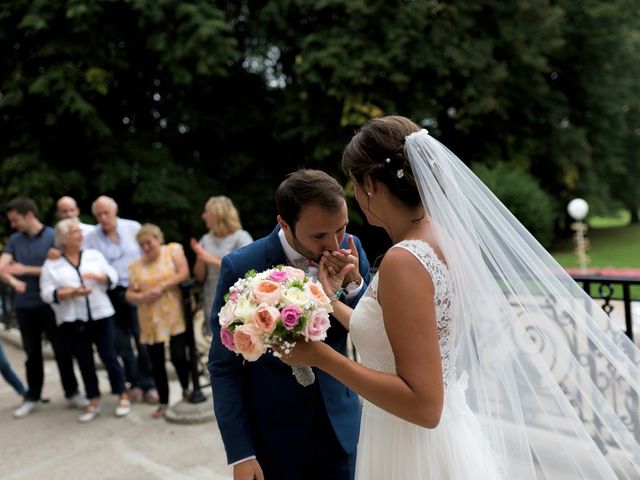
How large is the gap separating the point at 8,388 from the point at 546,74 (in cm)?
1983

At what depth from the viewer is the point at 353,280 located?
2355mm

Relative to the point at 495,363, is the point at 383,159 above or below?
above

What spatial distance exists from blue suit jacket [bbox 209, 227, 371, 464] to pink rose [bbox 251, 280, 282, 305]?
0.43m

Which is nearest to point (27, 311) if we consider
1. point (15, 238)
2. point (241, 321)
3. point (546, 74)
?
point (15, 238)

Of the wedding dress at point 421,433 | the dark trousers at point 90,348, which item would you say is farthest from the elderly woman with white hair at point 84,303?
the wedding dress at point 421,433

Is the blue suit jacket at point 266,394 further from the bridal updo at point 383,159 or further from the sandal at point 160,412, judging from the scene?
the sandal at point 160,412

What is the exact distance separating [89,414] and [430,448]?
15.0ft

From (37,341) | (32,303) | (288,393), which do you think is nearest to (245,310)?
(288,393)

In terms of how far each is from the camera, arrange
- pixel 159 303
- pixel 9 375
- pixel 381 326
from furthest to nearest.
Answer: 1. pixel 9 375
2. pixel 159 303
3. pixel 381 326

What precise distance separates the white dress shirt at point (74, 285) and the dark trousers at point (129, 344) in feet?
1.46

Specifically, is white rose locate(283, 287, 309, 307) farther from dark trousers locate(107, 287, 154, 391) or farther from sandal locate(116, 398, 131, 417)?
dark trousers locate(107, 287, 154, 391)

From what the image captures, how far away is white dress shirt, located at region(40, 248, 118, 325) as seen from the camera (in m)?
5.56

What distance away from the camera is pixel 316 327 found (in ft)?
5.71

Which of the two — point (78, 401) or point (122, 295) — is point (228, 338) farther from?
point (78, 401)
